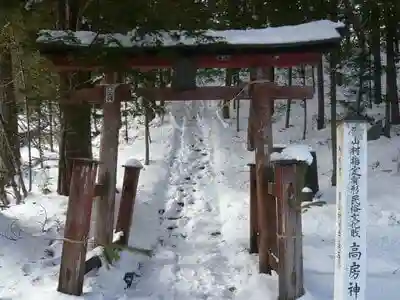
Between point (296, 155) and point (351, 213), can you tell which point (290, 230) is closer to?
point (296, 155)

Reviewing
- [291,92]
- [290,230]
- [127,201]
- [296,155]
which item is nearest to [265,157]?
[291,92]

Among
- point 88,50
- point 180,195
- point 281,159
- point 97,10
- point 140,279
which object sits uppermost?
point 97,10

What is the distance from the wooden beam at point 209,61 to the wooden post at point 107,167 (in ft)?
1.50

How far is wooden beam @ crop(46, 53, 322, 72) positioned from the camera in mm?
7121

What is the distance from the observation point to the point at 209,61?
7.25m

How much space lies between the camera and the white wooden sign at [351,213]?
13.4 ft

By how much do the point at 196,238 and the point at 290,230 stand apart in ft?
11.3

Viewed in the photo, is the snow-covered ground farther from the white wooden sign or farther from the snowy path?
the white wooden sign

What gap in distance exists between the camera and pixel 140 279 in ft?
23.7

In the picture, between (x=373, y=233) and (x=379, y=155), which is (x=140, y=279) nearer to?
(x=373, y=233)

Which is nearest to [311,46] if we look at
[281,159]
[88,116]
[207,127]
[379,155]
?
[281,159]

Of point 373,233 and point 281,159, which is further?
point 373,233

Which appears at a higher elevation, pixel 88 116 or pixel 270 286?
pixel 88 116

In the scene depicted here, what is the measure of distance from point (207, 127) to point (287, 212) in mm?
15027
